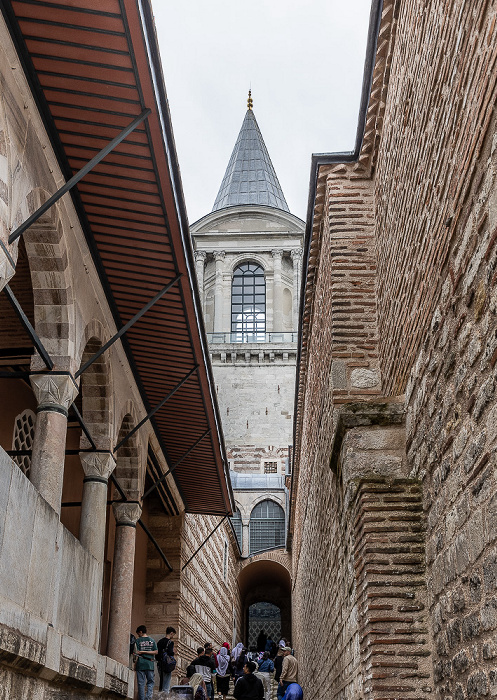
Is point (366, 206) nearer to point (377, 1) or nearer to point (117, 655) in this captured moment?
point (377, 1)

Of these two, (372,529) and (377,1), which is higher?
(377,1)

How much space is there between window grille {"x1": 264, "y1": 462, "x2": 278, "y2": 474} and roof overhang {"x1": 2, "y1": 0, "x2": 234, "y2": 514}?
952 inches

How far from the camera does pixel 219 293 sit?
37812 millimetres

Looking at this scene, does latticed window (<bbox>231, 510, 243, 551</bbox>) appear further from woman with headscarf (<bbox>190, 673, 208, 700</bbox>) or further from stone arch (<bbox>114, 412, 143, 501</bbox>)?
stone arch (<bbox>114, 412, 143, 501</bbox>)

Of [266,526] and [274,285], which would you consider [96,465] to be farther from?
[274,285]

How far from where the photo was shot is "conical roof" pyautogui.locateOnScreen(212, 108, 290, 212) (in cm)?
4200

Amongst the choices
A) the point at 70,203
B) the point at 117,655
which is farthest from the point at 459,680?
the point at 117,655

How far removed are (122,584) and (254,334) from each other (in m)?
27.9

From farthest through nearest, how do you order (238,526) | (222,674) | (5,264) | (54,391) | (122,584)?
(238,526) → (222,674) → (122,584) → (54,391) → (5,264)

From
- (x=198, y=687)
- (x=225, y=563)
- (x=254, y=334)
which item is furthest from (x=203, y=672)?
(x=254, y=334)

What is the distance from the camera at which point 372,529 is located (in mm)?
4930

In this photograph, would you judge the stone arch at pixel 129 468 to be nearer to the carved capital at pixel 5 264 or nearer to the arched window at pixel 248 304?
the carved capital at pixel 5 264

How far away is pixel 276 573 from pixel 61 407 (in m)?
24.3

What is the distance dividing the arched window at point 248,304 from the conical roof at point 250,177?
3490 millimetres
